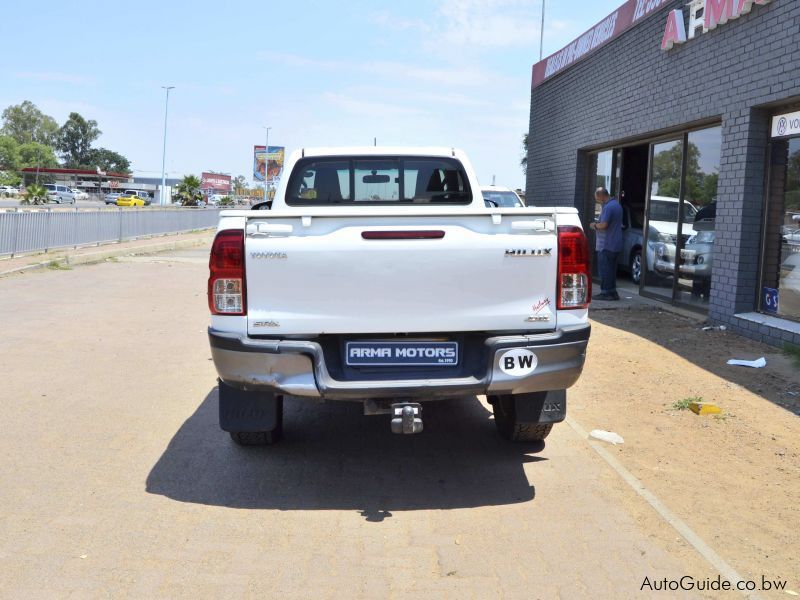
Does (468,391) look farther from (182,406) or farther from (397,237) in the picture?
(182,406)

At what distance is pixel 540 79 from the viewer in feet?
64.8

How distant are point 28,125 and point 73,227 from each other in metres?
134

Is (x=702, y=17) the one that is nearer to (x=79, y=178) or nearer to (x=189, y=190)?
(x=189, y=190)

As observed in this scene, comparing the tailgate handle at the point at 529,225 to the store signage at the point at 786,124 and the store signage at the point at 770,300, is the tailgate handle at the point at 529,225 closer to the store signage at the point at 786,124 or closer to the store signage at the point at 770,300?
the store signage at the point at 786,124

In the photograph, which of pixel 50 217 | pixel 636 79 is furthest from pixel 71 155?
pixel 636 79

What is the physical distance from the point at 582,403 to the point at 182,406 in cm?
328

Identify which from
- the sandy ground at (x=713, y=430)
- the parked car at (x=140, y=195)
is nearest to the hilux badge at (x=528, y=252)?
the sandy ground at (x=713, y=430)

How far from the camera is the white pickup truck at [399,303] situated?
4434 mm

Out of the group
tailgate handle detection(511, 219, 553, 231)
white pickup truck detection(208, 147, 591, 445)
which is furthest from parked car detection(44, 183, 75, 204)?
tailgate handle detection(511, 219, 553, 231)

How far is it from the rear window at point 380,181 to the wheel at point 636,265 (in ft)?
28.7

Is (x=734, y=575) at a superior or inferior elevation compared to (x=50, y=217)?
inferior

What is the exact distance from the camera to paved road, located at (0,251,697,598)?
3670mm

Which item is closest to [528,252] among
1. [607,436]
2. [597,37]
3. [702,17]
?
[607,436]

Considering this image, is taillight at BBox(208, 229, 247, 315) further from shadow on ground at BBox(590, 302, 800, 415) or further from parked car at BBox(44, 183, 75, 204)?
parked car at BBox(44, 183, 75, 204)
